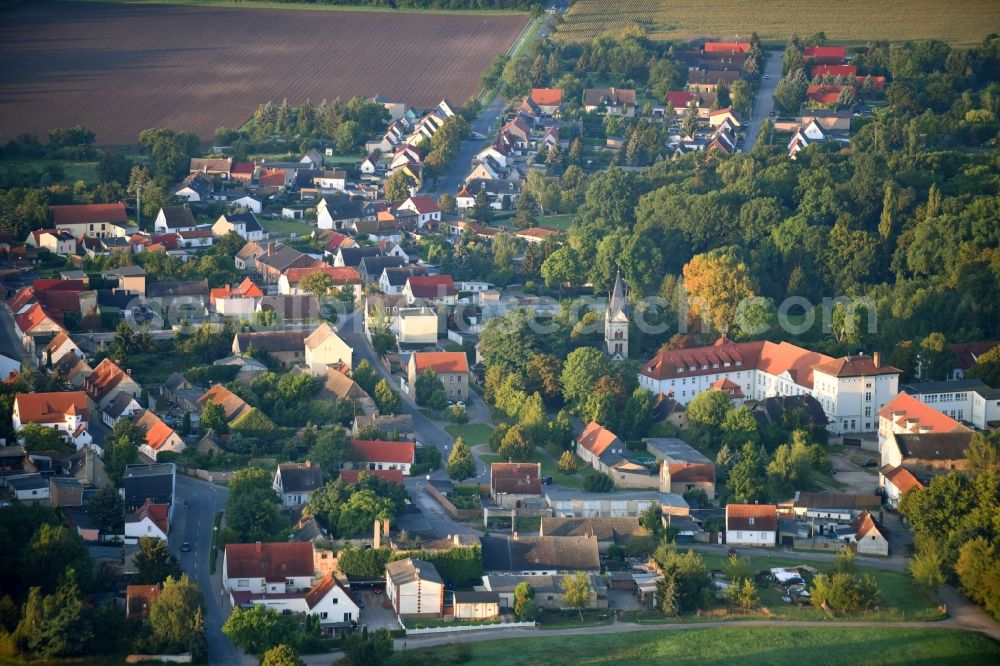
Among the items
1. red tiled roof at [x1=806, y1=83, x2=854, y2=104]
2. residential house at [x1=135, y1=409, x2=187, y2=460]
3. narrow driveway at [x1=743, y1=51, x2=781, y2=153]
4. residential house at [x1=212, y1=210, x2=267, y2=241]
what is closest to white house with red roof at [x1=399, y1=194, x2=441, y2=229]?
residential house at [x1=212, y1=210, x2=267, y2=241]

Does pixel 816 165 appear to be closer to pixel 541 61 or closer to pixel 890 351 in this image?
pixel 890 351

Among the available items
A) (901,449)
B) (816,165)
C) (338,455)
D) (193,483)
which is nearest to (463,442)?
(338,455)

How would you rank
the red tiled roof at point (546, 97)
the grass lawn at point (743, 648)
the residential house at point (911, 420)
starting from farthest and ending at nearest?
1. the red tiled roof at point (546, 97)
2. the residential house at point (911, 420)
3. the grass lawn at point (743, 648)

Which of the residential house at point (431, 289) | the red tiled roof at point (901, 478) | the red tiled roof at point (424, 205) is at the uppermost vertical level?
the red tiled roof at point (424, 205)

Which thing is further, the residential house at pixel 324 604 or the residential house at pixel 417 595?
the residential house at pixel 417 595

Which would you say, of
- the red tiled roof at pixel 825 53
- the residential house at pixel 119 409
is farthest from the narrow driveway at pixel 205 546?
the red tiled roof at pixel 825 53

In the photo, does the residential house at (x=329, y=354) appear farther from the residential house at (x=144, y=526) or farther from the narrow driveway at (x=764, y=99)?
the narrow driveway at (x=764, y=99)

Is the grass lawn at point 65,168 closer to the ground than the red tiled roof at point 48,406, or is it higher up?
higher up
